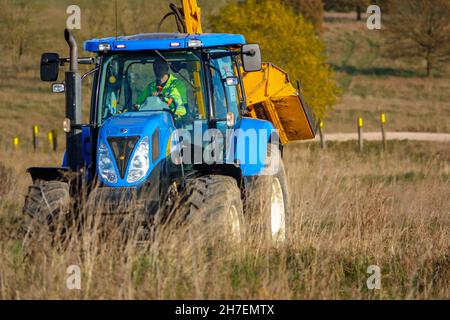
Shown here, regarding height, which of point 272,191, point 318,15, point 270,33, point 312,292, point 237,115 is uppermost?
point 318,15

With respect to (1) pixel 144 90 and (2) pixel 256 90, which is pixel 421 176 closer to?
(2) pixel 256 90

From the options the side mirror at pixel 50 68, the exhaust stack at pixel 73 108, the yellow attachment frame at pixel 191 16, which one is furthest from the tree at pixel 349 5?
the exhaust stack at pixel 73 108

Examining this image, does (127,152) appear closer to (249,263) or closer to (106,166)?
(106,166)

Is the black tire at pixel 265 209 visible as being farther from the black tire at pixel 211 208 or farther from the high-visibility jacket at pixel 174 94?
the high-visibility jacket at pixel 174 94

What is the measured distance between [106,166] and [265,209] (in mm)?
1591

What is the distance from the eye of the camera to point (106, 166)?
27.6ft

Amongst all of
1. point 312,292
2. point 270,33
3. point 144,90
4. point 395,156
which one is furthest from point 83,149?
point 270,33

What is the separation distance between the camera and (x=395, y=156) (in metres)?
27.8

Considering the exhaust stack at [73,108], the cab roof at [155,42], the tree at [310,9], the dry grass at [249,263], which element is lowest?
the dry grass at [249,263]

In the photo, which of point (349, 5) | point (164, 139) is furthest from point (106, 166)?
point (349, 5)

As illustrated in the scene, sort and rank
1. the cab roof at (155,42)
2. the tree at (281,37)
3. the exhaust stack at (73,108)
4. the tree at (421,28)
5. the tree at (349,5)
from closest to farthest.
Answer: the exhaust stack at (73,108)
the cab roof at (155,42)
the tree at (281,37)
the tree at (349,5)
the tree at (421,28)

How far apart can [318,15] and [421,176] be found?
4487 cm

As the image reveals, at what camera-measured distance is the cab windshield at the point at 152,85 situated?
Answer: 30.1 ft

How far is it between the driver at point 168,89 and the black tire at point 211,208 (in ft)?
3.20
